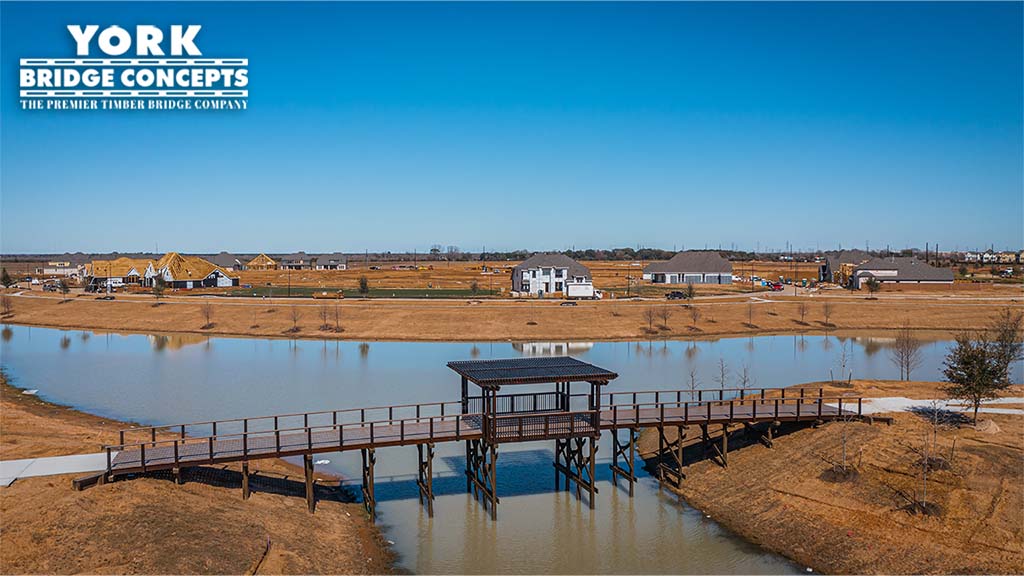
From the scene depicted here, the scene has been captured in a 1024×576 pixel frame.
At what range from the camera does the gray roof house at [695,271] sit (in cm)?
12306

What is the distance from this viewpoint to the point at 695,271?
124312 mm

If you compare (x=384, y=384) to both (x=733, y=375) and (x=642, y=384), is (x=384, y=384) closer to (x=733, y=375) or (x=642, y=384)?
(x=642, y=384)

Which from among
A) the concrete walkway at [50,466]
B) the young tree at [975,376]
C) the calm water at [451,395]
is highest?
the young tree at [975,376]

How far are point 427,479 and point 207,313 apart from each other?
63.4 metres

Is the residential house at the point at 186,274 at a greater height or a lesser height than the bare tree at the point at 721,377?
greater

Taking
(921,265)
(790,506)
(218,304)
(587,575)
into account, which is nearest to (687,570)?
(587,575)

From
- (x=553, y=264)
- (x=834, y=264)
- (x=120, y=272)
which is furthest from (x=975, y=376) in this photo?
(x=120, y=272)

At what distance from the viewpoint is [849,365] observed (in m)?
54.8

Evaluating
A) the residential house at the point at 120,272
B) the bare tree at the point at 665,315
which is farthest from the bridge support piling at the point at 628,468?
the residential house at the point at 120,272

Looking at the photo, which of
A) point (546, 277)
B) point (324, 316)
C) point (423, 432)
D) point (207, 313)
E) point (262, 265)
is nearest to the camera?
point (423, 432)

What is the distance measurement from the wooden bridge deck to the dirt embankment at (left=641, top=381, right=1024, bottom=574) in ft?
Result: 4.89

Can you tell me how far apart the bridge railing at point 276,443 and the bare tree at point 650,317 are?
4988 cm

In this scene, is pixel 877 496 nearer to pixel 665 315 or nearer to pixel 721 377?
pixel 721 377

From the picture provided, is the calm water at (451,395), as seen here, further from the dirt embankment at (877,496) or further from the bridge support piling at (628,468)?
the dirt embankment at (877,496)
